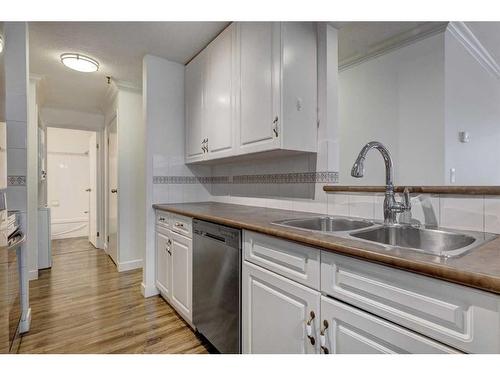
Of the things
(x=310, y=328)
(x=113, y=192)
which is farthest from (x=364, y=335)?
(x=113, y=192)

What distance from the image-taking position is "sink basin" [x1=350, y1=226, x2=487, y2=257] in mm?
1043

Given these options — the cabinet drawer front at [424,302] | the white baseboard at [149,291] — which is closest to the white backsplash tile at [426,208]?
the cabinet drawer front at [424,302]

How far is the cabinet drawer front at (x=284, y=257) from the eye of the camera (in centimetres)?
97

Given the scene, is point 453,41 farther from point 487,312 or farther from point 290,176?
point 487,312

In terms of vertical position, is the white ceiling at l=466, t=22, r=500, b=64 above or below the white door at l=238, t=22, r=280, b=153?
above

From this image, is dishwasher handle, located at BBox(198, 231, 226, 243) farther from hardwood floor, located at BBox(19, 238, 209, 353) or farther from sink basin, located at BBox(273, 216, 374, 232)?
hardwood floor, located at BBox(19, 238, 209, 353)

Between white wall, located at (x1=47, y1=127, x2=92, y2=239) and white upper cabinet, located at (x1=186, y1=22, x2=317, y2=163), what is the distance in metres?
4.54

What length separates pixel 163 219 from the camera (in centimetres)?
219

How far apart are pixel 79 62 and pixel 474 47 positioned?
3.47 meters

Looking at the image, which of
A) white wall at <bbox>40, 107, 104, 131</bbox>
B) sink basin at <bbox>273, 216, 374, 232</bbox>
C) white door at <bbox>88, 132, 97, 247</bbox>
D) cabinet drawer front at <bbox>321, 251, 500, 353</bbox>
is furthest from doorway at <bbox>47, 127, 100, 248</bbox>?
cabinet drawer front at <bbox>321, 251, 500, 353</bbox>

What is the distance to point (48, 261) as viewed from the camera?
3.11 meters

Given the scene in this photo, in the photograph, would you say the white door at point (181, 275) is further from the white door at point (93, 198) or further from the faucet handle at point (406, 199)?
the white door at point (93, 198)

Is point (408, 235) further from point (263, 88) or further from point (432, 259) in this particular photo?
point (263, 88)
